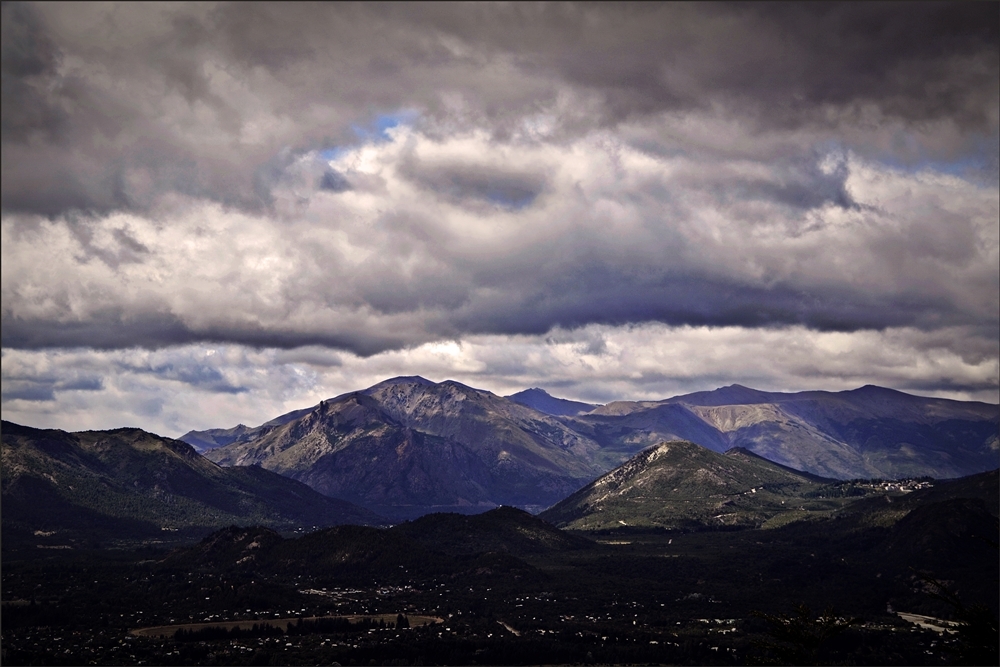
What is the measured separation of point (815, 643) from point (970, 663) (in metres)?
21.0

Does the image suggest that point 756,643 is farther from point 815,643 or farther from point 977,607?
point 977,607

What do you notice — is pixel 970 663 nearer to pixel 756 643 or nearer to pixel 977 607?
pixel 977 607

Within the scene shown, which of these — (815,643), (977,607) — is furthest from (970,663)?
(815,643)

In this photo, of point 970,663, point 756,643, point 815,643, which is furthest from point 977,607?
point 756,643

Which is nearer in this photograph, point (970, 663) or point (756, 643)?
point (970, 663)

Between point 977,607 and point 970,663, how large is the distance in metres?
8.46

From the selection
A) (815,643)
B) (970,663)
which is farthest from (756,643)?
(970,663)

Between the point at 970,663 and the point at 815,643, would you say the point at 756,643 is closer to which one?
the point at 815,643

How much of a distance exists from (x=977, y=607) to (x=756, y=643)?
3080 centimetres

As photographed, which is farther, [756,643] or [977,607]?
[756,643]

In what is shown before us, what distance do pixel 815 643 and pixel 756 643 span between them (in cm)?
1120

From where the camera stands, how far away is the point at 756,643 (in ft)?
469

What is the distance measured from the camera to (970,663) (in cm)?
13225
